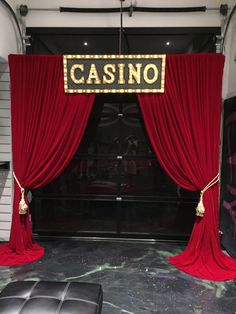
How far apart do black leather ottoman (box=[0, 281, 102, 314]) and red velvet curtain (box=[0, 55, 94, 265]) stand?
120cm

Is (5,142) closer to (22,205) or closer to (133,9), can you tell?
(22,205)

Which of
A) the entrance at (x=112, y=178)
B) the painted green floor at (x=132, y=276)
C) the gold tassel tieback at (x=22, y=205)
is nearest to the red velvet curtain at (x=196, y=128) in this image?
the painted green floor at (x=132, y=276)

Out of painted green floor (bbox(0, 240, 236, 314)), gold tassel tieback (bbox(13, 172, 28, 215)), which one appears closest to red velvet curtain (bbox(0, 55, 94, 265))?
gold tassel tieback (bbox(13, 172, 28, 215))

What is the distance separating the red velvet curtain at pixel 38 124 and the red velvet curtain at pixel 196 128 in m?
0.85

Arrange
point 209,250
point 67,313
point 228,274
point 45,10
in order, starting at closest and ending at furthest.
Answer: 1. point 67,313
2. point 228,274
3. point 209,250
4. point 45,10

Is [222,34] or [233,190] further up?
[222,34]

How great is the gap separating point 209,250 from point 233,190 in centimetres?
72

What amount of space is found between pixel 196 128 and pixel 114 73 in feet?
3.51

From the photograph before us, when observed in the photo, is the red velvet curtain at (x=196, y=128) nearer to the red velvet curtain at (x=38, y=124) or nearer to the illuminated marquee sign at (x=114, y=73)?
the illuminated marquee sign at (x=114, y=73)

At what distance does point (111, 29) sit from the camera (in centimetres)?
334

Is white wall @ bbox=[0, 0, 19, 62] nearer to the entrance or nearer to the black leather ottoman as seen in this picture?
the entrance

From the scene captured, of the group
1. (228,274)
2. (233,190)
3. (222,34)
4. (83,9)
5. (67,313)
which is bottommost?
(228,274)

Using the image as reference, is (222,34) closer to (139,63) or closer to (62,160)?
(139,63)

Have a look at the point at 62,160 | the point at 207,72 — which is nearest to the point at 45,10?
the point at 62,160
